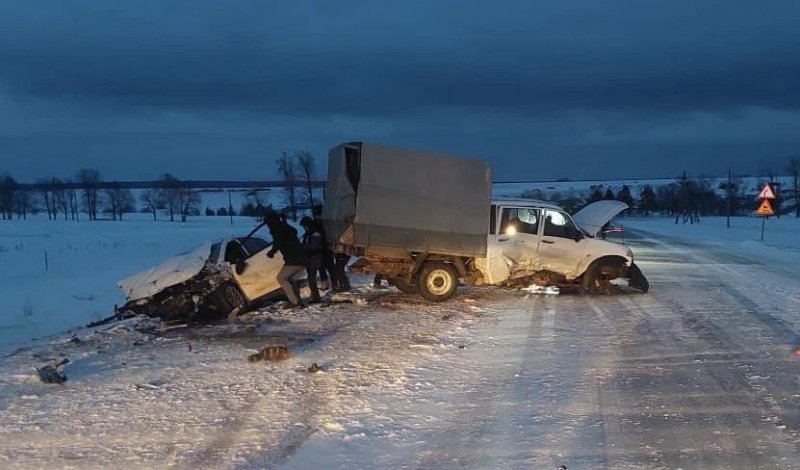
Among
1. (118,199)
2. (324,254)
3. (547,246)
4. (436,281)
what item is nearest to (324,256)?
(324,254)

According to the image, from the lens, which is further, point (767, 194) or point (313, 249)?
point (767, 194)

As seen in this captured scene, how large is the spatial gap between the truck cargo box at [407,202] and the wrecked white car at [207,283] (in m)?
1.63

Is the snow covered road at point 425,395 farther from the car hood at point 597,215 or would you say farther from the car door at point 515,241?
the car hood at point 597,215

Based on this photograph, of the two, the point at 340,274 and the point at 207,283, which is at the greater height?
the point at 207,283

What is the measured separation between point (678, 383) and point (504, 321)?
4007 mm

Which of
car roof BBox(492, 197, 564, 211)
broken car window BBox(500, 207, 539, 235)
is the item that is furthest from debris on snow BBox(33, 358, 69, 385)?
car roof BBox(492, 197, 564, 211)

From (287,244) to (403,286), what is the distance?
132 inches

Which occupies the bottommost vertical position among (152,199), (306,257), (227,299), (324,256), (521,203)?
(227,299)

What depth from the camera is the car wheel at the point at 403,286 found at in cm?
1362

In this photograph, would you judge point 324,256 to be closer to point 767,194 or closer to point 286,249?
point 286,249

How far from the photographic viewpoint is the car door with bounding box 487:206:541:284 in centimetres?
1338

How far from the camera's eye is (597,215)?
15594 mm

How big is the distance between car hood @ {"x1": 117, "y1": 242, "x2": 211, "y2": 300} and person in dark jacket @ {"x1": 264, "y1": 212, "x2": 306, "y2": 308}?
1.09 metres

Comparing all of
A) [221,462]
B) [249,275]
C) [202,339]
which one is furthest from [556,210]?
[221,462]
